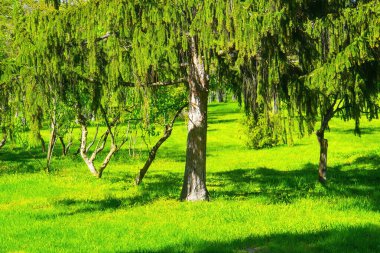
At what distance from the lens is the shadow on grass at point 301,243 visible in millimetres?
8664

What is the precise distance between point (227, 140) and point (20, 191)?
79.9 feet

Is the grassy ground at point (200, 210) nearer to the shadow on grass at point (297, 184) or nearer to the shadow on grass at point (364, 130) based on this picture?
the shadow on grass at point (297, 184)

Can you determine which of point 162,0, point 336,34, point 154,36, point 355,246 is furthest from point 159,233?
point 336,34

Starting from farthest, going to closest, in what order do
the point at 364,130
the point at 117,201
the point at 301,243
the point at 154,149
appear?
the point at 364,130 → the point at 154,149 → the point at 117,201 → the point at 301,243

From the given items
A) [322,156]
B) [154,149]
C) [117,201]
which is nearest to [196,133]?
[117,201]

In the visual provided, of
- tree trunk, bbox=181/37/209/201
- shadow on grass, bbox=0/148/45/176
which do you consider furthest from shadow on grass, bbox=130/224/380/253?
shadow on grass, bbox=0/148/45/176

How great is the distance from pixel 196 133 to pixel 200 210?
2283 mm

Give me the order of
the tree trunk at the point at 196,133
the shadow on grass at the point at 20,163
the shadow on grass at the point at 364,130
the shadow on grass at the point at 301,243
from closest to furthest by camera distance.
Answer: the shadow on grass at the point at 301,243
the tree trunk at the point at 196,133
the shadow on grass at the point at 20,163
the shadow on grass at the point at 364,130

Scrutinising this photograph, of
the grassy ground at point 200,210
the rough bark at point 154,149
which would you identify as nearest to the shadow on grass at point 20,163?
the grassy ground at point 200,210

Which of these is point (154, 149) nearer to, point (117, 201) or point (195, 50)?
point (117, 201)

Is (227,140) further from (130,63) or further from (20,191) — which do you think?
(130,63)

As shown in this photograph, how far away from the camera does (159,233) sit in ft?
33.6

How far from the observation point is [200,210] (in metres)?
12.5

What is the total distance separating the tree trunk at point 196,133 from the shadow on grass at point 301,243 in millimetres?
4409
